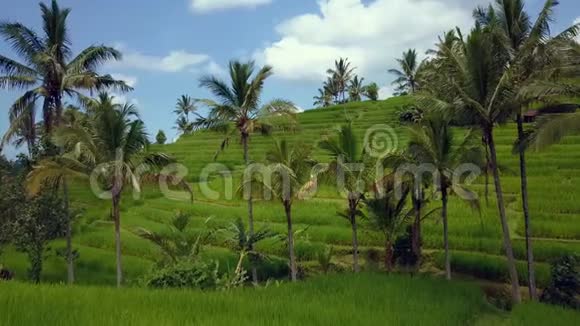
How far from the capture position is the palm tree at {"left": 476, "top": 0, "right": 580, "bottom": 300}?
11.4 meters

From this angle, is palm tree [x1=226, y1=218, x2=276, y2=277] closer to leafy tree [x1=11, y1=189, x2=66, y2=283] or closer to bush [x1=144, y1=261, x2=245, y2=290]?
bush [x1=144, y1=261, x2=245, y2=290]

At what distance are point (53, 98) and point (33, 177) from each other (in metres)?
3.57

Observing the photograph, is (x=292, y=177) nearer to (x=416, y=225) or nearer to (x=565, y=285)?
(x=416, y=225)

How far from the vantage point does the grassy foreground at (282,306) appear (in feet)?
21.0

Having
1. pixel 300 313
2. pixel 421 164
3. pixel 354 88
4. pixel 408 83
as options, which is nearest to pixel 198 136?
pixel 408 83

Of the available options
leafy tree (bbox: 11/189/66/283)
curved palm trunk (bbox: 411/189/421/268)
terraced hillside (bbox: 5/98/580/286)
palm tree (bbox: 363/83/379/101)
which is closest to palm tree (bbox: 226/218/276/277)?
terraced hillside (bbox: 5/98/580/286)

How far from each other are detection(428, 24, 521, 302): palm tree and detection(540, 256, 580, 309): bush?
1047mm

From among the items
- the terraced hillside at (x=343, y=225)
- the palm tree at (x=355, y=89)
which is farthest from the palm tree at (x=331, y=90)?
the terraced hillside at (x=343, y=225)

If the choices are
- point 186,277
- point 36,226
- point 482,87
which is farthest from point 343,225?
point 36,226

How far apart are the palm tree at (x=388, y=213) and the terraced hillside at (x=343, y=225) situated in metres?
2.23

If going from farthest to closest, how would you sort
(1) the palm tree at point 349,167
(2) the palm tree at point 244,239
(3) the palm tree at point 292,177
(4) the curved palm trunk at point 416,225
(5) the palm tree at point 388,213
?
1. (5) the palm tree at point 388,213
2. (2) the palm tree at point 244,239
3. (4) the curved palm trunk at point 416,225
4. (1) the palm tree at point 349,167
5. (3) the palm tree at point 292,177

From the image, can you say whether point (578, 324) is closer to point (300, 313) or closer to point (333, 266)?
point (300, 313)

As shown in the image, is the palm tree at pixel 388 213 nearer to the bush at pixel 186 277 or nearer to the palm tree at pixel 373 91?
the bush at pixel 186 277

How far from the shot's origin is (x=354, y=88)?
72.9m
